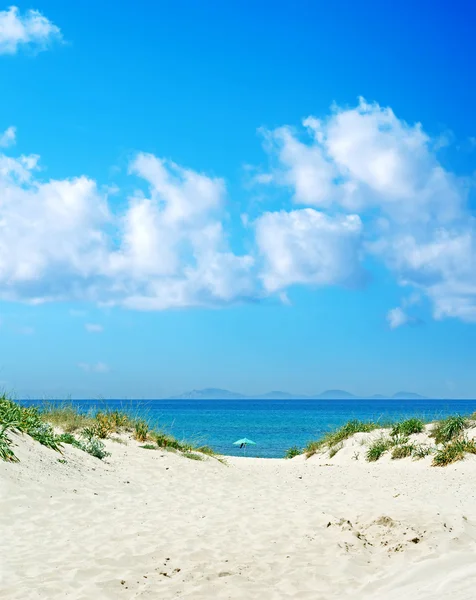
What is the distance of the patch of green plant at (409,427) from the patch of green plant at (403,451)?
1331 millimetres

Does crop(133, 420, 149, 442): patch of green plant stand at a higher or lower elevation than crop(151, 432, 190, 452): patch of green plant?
higher

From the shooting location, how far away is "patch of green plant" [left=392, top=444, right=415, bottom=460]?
1984 centimetres

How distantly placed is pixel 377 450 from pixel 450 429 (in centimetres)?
250

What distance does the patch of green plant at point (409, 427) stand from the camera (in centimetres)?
2159

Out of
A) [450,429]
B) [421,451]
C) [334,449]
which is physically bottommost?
[334,449]

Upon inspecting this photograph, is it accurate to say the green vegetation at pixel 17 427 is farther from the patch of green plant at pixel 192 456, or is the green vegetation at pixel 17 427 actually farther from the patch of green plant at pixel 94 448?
the patch of green plant at pixel 192 456

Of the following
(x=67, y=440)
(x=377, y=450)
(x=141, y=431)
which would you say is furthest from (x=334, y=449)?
(x=67, y=440)

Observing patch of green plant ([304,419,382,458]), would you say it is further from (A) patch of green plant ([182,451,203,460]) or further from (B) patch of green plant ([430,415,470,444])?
(A) patch of green plant ([182,451,203,460])

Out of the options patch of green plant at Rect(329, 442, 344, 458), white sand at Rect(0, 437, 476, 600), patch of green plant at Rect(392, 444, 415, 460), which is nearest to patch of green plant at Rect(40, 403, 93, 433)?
white sand at Rect(0, 437, 476, 600)

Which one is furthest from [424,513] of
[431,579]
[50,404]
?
[50,404]

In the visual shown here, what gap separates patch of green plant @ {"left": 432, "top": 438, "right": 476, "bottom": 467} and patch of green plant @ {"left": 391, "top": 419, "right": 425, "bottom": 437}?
2813 millimetres

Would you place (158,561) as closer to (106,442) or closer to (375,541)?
(375,541)

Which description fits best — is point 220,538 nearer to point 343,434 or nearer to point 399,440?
point 399,440

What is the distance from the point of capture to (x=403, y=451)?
65.9ft
